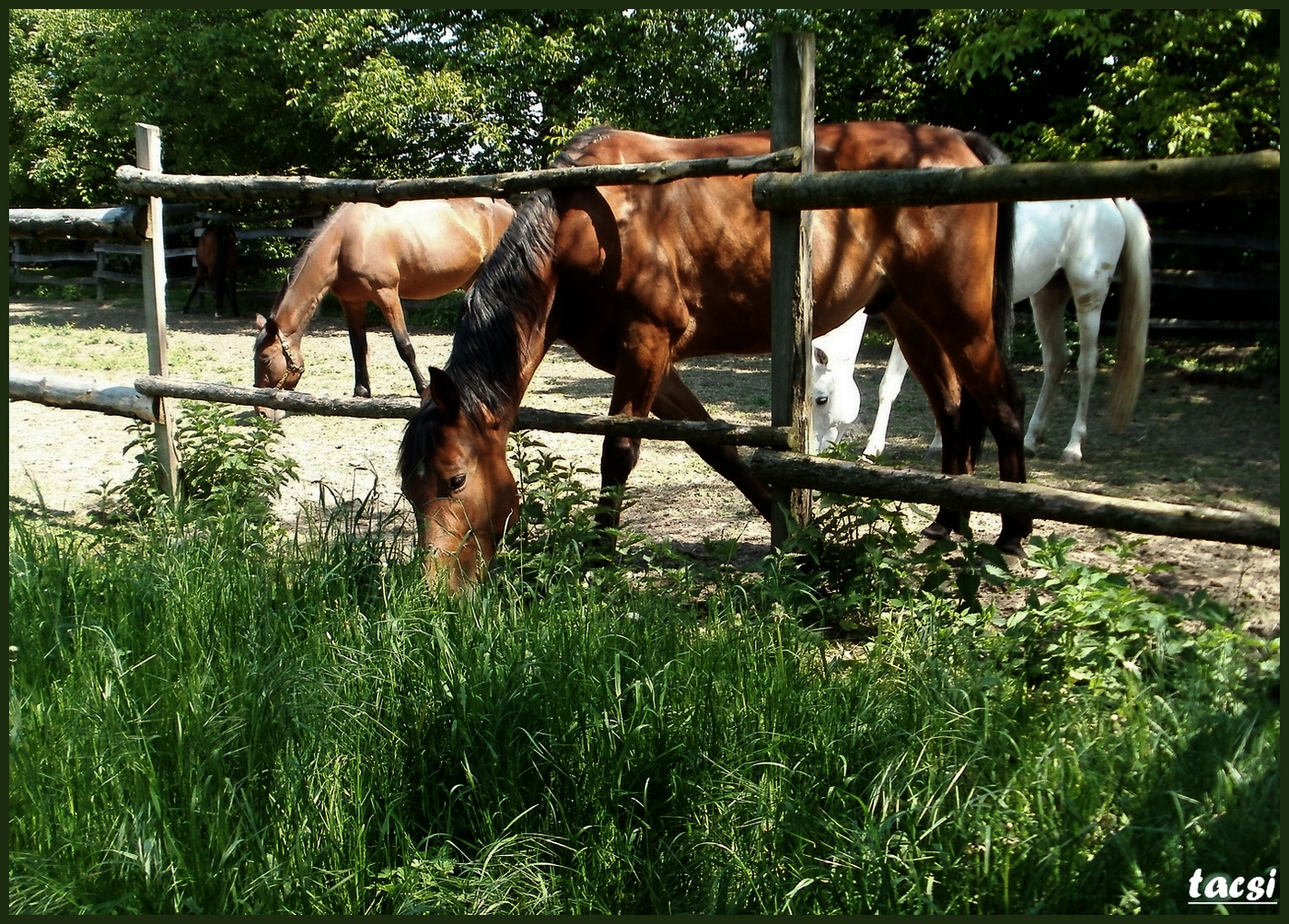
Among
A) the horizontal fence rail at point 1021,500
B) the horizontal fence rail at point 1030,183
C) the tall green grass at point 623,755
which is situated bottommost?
the tall green grass at point 623,755

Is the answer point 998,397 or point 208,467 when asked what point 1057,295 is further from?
point 208,467

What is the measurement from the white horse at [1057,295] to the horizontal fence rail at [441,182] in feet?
9.64

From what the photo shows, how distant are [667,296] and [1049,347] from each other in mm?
4461

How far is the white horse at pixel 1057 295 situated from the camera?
616 cm

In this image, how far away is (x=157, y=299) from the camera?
498cm

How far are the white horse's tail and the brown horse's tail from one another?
1413 millimetres

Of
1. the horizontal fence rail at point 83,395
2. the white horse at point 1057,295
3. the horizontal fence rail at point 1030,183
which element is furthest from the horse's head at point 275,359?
the horizontal fence rail at point 1030,183

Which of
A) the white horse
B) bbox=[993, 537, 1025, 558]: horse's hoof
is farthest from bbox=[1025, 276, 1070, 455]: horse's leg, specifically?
bbox=[993, 537, 1025, 558]: horse's hoof

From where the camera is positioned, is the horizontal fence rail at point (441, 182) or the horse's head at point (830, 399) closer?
the horizontal fence rail at point (441, 182)

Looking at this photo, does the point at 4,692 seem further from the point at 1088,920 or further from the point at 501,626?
the point at 1088,920

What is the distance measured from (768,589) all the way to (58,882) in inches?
77.0

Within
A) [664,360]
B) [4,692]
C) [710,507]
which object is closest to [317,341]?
[710,507]

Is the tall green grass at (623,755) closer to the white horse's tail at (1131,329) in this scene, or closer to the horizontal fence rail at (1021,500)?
the horizontal fence rail at (1021,500)

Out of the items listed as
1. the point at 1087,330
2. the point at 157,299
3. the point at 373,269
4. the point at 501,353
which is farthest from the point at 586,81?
the point at 501,353
